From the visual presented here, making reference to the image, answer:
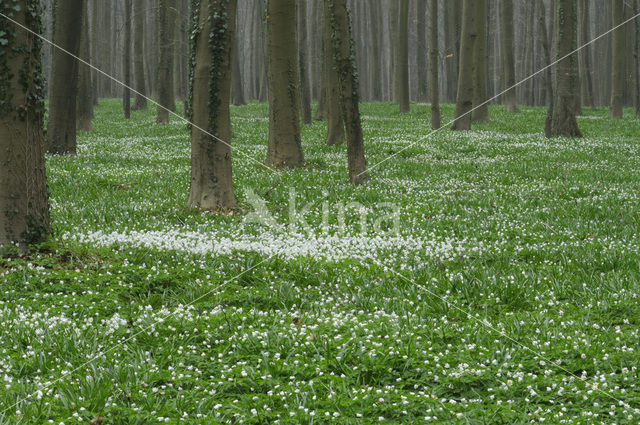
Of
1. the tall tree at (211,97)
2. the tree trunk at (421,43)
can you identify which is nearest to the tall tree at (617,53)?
the tree trunk at (421,43)

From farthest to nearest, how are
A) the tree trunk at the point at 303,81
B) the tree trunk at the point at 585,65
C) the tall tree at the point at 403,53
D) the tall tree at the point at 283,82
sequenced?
the tree trunk at the point at 585,65, the tall tree at the point at 403,53, the tree trunk at the point at 303,81, the tall tree at the point at 283,82

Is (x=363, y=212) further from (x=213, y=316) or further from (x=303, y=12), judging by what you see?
(x=303, y=12)

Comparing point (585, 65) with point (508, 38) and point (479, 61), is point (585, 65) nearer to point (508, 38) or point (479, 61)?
point (508, 38)

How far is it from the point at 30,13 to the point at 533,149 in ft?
49.0

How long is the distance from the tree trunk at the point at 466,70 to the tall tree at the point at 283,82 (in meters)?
10.5

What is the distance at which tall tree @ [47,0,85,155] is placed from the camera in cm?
1495

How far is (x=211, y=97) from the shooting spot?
9289 mm

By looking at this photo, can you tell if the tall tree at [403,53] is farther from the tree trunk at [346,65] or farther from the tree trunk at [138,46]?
the tree trunk at [346,65]

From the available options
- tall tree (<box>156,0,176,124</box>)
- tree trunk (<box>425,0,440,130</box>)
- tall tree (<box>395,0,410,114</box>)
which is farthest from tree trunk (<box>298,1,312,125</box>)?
tall tree (<box>395,0,410,114</box>)

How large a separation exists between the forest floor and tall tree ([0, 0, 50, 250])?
48 cm

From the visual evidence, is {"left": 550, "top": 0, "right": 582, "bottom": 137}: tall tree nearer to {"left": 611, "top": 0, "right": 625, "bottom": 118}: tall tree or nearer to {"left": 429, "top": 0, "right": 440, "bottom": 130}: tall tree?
{"left": 429, "top": 0, "right": 440, "bottom": 130}: tall tree

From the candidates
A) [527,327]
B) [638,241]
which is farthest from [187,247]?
[638,241]

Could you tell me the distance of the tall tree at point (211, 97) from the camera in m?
9.16

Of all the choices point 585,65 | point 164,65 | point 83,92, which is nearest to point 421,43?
point 585,65
